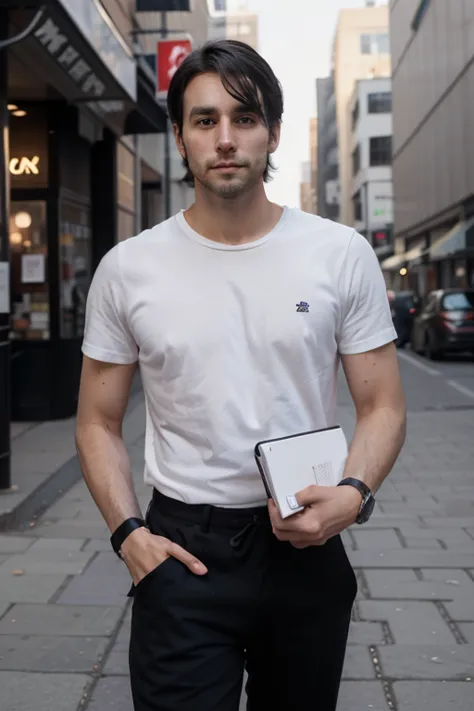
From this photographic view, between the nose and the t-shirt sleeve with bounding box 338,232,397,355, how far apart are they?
32cm

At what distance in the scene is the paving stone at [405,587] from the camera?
4805 mm

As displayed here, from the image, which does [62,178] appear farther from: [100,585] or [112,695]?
[112,695]

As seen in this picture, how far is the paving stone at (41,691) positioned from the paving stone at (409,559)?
1.96 metres

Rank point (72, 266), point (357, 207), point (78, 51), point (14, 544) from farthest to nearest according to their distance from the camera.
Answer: point (357, 207)
point (72, 266)
point (78, 51)
point (14, 544)

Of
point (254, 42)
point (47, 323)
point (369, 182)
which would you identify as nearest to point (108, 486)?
point (47, 323)

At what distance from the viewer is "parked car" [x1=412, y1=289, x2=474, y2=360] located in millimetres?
21953

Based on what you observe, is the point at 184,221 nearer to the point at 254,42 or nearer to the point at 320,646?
the point at 320,646

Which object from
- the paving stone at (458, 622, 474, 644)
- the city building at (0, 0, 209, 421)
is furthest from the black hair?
the city building at (0, 0, 209, 421)

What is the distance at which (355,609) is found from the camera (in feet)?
15.2

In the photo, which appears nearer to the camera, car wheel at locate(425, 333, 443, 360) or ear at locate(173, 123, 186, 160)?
ear at locate(173, 123, 186, 160)

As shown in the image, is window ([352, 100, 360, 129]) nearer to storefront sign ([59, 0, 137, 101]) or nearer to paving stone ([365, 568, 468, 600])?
storefront sign ([59, 0, 137, 101])

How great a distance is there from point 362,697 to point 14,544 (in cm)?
285

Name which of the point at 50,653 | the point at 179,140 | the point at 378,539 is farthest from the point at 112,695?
the point at 378,539

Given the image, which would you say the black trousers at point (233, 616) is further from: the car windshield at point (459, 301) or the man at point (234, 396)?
the car windshield at point (459, 301)
